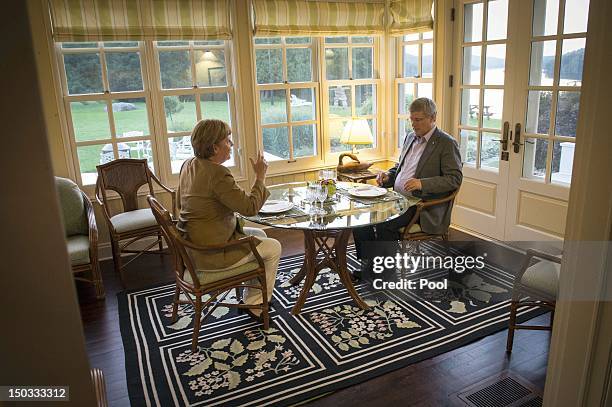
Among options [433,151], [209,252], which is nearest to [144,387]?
[209,252]

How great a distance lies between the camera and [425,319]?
304cm

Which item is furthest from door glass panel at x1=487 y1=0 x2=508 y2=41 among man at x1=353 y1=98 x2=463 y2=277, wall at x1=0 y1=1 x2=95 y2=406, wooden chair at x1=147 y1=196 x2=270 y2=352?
wall at x1=0 y1=1 x2=95 y2=406

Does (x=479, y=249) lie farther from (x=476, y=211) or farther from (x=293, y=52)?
(x=293, y=52)

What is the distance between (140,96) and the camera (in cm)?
424

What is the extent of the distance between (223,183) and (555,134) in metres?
2.67

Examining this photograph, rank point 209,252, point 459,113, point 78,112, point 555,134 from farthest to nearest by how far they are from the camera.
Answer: point 459,113
point 78,112
point 555,134
point 209,252

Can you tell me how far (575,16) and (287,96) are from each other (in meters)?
2.60

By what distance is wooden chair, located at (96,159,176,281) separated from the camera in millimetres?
3863

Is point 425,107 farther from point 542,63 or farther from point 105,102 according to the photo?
point 105,102

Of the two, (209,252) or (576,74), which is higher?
(576,74)

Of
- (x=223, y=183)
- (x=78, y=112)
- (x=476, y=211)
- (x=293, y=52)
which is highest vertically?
(x=293, y=52)

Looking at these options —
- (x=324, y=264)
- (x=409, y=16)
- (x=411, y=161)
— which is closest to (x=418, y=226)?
(x=411, y=161)

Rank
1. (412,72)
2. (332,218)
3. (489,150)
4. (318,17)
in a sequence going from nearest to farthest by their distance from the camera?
(332,218) → (489,150) → (318,17) → (412,72)

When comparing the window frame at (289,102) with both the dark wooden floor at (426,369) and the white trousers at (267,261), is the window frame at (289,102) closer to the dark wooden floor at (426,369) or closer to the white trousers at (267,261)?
the white trousers at (267,261)
